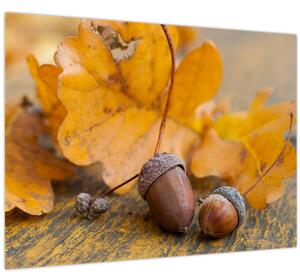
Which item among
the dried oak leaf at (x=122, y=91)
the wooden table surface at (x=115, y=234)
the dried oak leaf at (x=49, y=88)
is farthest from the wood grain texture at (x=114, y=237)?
the dried oak leaf at (x=49, y=88)

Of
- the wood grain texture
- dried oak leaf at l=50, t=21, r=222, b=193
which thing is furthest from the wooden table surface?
dried oak leaf at l=50, t=21, r=222, b=193

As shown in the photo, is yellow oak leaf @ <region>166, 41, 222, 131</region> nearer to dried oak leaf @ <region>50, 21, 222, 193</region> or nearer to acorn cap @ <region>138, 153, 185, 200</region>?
dried oak leaf @ <region>50, 21, 222, 193</region>

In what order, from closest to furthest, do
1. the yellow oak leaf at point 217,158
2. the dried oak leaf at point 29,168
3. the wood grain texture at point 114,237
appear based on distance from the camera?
the wood grain texture at point 114,237 < the dried oak leaf at point 29,168 < the yellow oak leaf at point 217,158

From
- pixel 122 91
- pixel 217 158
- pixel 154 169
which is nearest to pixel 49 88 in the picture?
pixel 122 91

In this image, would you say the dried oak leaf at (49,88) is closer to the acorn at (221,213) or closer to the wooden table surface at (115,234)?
the wooden table surface at (115,234)

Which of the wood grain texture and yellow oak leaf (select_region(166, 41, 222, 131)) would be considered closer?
the wood grain texture

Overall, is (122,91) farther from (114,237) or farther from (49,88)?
(114,237)
